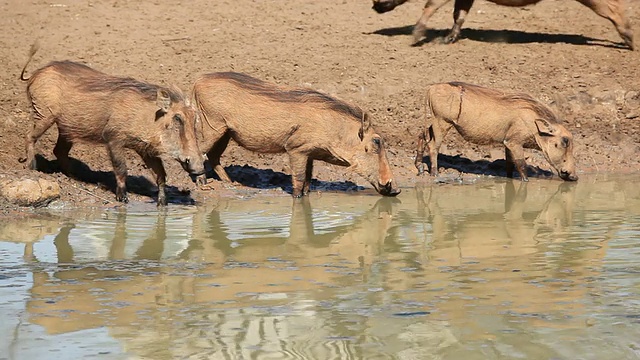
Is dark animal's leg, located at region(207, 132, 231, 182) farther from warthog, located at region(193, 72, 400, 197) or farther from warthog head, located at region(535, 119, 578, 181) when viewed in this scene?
warthog head, located at region(535, 119, 578, 181)

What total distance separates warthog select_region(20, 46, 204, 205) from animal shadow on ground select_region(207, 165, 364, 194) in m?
1.06

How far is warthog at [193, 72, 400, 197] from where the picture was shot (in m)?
8.43

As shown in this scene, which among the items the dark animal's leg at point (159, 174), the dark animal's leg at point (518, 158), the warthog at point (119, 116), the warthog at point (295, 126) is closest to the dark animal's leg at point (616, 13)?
the dark animal's leg at point (518, 158)

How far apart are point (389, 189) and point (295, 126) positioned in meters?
0.80

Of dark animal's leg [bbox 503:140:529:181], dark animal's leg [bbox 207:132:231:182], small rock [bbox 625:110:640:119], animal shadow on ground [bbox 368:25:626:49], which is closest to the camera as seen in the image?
dark animal's leg [bbox 207:132:231:182]

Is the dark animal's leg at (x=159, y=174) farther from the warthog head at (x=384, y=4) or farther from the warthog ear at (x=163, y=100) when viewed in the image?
the warthog head at (x=384, y=4)

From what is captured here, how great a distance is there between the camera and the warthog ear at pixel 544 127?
371 inches

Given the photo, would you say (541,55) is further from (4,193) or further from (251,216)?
(4,193)

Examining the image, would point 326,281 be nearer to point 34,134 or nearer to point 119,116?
point 119,116

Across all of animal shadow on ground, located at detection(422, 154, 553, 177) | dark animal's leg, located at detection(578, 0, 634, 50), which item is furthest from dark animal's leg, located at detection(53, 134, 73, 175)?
dark animal's leg, located at detection(578, 0, 634, 50)

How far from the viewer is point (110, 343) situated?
4.32 meters

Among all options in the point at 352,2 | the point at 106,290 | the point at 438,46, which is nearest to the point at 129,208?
the point at 106,290


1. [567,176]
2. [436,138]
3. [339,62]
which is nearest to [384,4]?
[339,62]

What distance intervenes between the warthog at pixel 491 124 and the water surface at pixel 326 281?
51.5 inches
